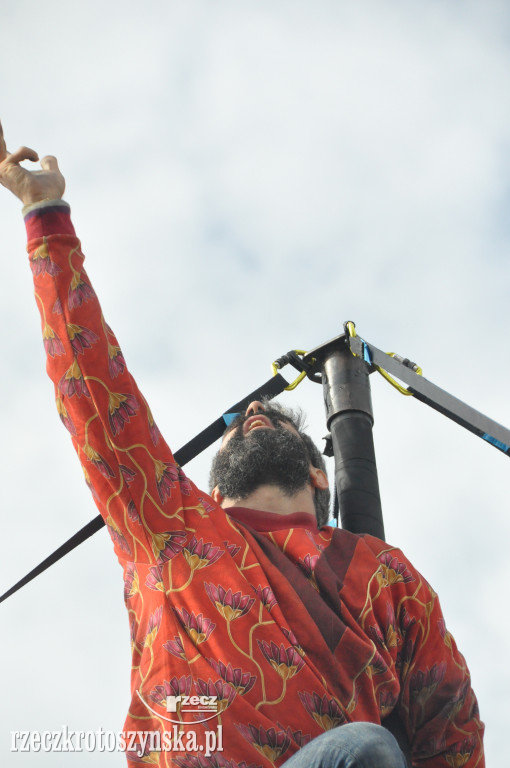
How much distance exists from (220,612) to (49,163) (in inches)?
70.4

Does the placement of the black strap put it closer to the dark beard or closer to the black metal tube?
the black metal tube

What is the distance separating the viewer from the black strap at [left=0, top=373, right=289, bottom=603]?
167 inches

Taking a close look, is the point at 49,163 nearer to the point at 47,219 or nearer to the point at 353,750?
the point at 47,219

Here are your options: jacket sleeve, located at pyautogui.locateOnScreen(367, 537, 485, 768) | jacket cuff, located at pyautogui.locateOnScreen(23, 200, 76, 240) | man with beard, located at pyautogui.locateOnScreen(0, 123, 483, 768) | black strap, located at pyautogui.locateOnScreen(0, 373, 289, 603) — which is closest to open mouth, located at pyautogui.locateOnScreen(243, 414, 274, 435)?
black strap, located at pyautogui.locateOnScreen(0, 373, 289, 603)

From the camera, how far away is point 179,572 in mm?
3115

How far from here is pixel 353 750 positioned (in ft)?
7.72

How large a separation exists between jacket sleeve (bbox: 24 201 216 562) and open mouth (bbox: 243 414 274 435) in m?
1.08

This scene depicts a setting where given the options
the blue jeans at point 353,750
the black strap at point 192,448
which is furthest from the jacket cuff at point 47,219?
the blue jeans at point 353,750

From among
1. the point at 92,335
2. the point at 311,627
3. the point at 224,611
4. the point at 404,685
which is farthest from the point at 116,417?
the point at 404,685

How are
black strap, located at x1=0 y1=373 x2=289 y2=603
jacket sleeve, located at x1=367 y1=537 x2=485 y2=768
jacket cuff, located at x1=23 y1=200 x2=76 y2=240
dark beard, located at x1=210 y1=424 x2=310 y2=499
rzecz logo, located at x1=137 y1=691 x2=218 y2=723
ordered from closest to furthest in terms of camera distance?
rzecz logo, located at x1=137 y1=691 x2=218 y2=723 → jacket cuff, located at x1=23 y1=200 x2=76 y2=240 → jacket sleeve, located at x1=367 y1=537 x2=485 y2=768 → dark beard, located at x1=210 y1=424 x2=310 y2=499 → black strap, located at x1=0 y1=373 x2=289 y2=603

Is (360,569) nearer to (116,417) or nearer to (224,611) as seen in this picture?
(224,611)

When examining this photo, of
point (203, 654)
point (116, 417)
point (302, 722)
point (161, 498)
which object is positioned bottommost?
point (302, 722)

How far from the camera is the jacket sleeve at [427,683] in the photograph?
135 inches

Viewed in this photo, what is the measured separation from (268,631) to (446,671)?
86 centimetres
